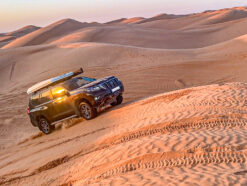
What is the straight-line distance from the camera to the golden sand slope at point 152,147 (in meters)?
5.47

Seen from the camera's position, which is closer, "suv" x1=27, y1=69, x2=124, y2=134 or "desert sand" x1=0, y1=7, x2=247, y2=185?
"desert sand" x1=0, y1=7, x2=247, y2=185

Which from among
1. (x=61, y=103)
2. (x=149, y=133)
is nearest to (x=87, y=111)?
(x=61, y=103)

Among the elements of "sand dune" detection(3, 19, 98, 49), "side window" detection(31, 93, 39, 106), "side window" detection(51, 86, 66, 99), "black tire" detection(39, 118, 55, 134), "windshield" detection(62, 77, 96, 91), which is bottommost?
"black tire" detection(39, 118, 55, 134)

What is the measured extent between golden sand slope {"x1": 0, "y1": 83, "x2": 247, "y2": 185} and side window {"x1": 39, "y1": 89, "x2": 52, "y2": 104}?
1.41 meters

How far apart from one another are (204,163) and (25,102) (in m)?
14.4

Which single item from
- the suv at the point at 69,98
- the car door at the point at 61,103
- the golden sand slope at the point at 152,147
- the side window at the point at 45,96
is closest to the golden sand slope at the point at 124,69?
the suv at the point at 69,98

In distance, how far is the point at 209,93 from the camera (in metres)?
10.1

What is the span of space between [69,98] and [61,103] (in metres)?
0.46

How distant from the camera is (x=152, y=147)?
21.7 ft

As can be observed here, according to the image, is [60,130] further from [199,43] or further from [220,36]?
[220,36]

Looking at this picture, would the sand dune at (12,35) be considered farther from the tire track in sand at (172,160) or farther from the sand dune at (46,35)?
the tire track in sand at (172,160)

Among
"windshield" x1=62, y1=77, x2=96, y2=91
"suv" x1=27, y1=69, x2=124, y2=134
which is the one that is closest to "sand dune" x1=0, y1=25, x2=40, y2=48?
"suv" x1=27, y1=69, x2=124, y2=134

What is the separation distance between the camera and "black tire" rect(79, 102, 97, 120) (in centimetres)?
1103

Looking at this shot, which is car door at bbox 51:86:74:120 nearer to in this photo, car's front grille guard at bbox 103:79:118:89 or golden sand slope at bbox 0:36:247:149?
car's front grille guard at bbox 103:79:118:89
